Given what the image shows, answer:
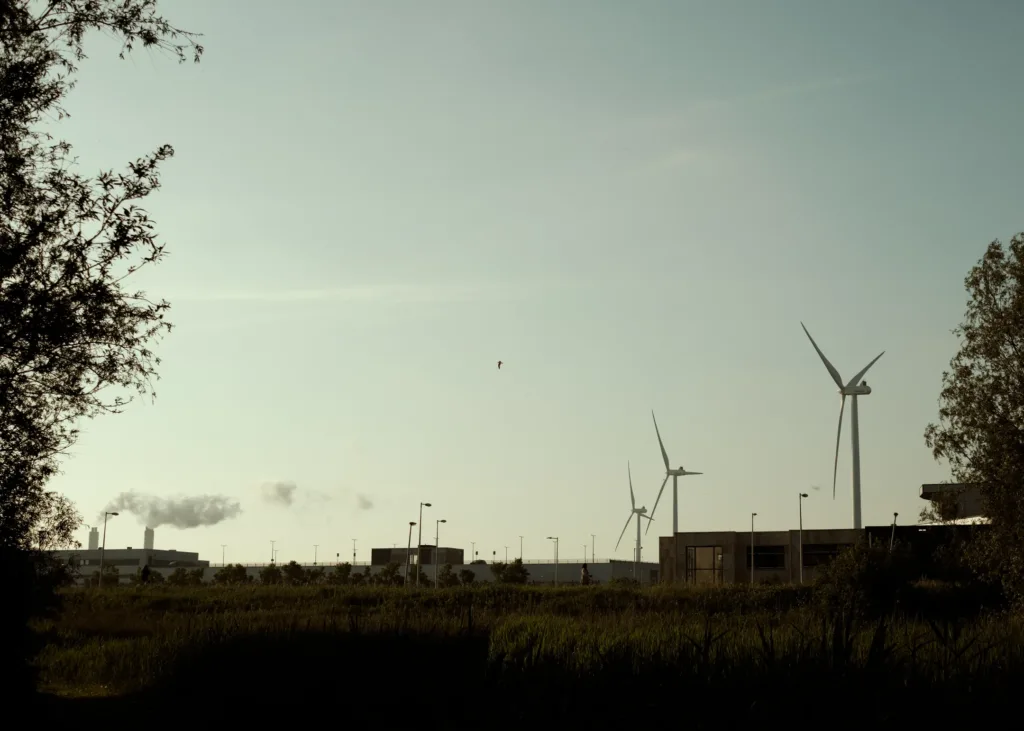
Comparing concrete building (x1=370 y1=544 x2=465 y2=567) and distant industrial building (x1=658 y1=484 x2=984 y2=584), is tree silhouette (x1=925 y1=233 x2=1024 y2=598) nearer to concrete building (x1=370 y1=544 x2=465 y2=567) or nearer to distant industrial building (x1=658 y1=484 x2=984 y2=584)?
distant industrial building (x1=658 y1=484 x2=984 y2=584)

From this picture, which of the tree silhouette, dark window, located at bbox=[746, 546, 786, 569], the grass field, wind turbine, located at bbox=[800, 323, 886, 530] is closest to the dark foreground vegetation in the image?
the grass field

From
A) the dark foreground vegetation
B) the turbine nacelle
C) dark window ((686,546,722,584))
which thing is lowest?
the dark foreground vegetation

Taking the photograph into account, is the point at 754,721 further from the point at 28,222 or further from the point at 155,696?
the point at 28,222

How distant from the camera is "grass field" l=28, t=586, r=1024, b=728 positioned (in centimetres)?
1585

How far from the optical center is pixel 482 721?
59.4ft

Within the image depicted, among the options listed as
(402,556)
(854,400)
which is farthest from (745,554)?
(402,556)

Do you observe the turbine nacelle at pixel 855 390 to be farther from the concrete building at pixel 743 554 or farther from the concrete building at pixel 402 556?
the concrete building at pixel 402 556

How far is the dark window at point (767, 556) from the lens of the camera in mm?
102188

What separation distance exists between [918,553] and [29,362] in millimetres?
66312

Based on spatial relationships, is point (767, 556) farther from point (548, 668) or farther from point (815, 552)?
point (548, 668)

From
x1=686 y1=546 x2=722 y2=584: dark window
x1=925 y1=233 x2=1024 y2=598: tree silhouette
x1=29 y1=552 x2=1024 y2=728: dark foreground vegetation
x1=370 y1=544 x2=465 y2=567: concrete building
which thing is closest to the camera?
x1=29 y1=552 x2=1024 y2=728: dark foreground vegetation

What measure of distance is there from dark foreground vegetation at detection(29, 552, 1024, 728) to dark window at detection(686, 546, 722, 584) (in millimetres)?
76875

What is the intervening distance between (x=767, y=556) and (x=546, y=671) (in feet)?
289

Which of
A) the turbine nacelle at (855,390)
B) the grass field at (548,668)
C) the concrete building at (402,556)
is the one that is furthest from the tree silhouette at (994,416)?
the concrete building at (402,556)
